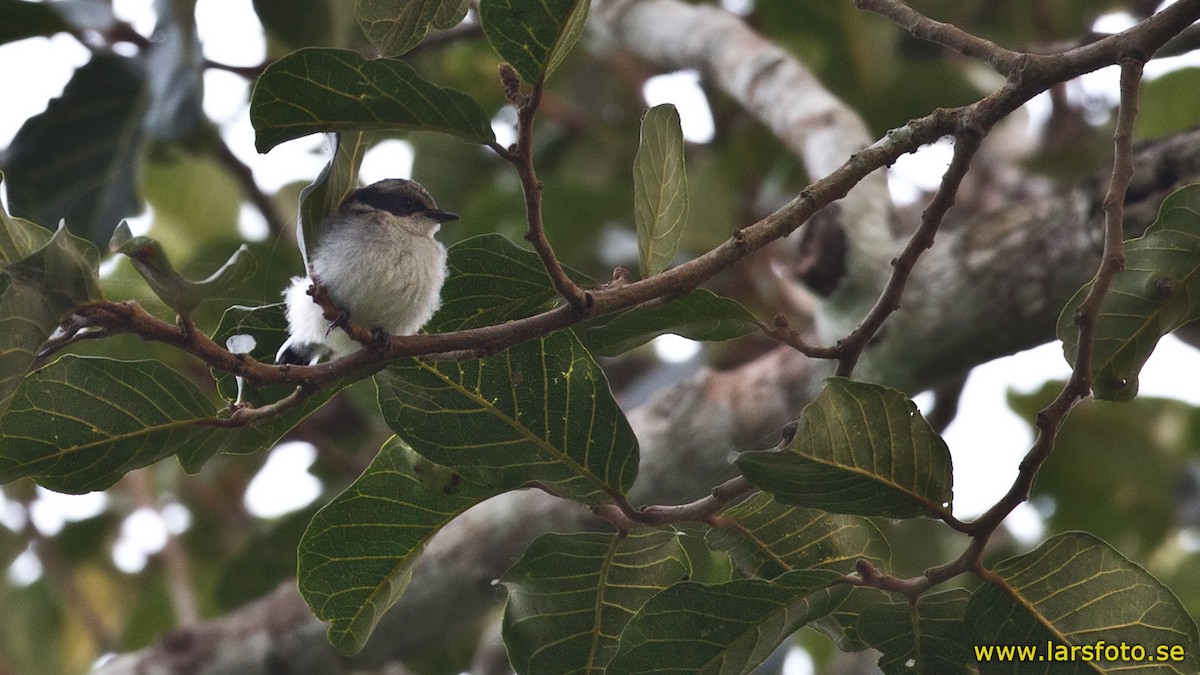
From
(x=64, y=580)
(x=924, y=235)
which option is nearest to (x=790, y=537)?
(x=924, y=235)

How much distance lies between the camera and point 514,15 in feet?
5.25

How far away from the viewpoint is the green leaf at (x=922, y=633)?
1853 millimetres

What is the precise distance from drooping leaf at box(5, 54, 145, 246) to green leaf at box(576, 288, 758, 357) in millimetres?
2052

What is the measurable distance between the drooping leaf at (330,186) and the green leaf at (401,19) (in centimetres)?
15

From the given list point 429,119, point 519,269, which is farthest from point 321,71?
point 519,269

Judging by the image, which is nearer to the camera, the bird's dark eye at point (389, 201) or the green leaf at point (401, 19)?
the green leaf at point (401, 19)

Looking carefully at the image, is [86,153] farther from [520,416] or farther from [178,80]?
[520,416]

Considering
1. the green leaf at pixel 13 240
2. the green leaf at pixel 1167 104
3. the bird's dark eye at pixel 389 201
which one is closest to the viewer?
the green leaf at pixel 13 240

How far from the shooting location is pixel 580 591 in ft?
6.54

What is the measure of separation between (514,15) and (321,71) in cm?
27

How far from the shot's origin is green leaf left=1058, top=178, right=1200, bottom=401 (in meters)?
1.92

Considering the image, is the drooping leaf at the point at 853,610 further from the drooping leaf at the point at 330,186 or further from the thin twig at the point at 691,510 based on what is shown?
the drooping leaf at the point at 330,186

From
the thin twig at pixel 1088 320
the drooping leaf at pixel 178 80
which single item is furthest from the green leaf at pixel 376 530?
the drooping leaf at pixel 178 80

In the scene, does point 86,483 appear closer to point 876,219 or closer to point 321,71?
point 321,71
